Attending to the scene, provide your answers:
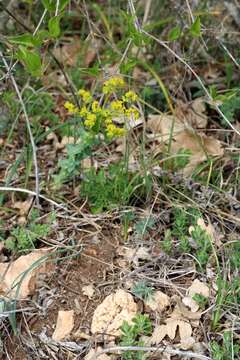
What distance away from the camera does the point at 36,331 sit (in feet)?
7.22

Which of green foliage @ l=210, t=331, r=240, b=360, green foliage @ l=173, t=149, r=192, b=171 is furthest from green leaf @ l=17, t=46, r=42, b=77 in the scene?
green foliage @ l=210, t=331, r=240, b=360

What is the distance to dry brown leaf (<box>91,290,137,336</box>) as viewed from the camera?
217 cm

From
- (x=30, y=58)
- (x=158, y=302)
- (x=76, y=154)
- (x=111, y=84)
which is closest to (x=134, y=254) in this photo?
(x=158, y=302)

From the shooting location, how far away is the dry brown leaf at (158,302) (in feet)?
7.28

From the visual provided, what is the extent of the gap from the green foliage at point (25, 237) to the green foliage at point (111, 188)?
22 centimetres

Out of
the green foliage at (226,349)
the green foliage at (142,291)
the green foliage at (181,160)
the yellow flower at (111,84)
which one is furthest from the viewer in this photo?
the green foliage at (181,160)

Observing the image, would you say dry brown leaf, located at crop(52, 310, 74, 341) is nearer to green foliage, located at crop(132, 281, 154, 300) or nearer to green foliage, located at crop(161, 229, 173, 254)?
green foliage, located at crop(132, 281, 154, 300)

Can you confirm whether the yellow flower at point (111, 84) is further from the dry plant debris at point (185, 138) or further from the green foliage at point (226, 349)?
the green foliage at point (226, 349)

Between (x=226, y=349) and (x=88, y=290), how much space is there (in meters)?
0.53

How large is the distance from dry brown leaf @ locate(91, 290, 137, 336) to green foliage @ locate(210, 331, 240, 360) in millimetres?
302

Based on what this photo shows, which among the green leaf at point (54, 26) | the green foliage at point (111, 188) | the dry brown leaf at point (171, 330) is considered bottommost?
the dry brown leaf at point (171, 330)

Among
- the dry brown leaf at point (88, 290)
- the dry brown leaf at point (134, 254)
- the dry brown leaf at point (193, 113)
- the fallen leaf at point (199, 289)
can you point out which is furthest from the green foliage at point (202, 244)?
the dry brown leaf at point (193, 113)

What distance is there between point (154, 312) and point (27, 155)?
34.7 inches

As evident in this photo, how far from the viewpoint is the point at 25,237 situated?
7.91 feet
